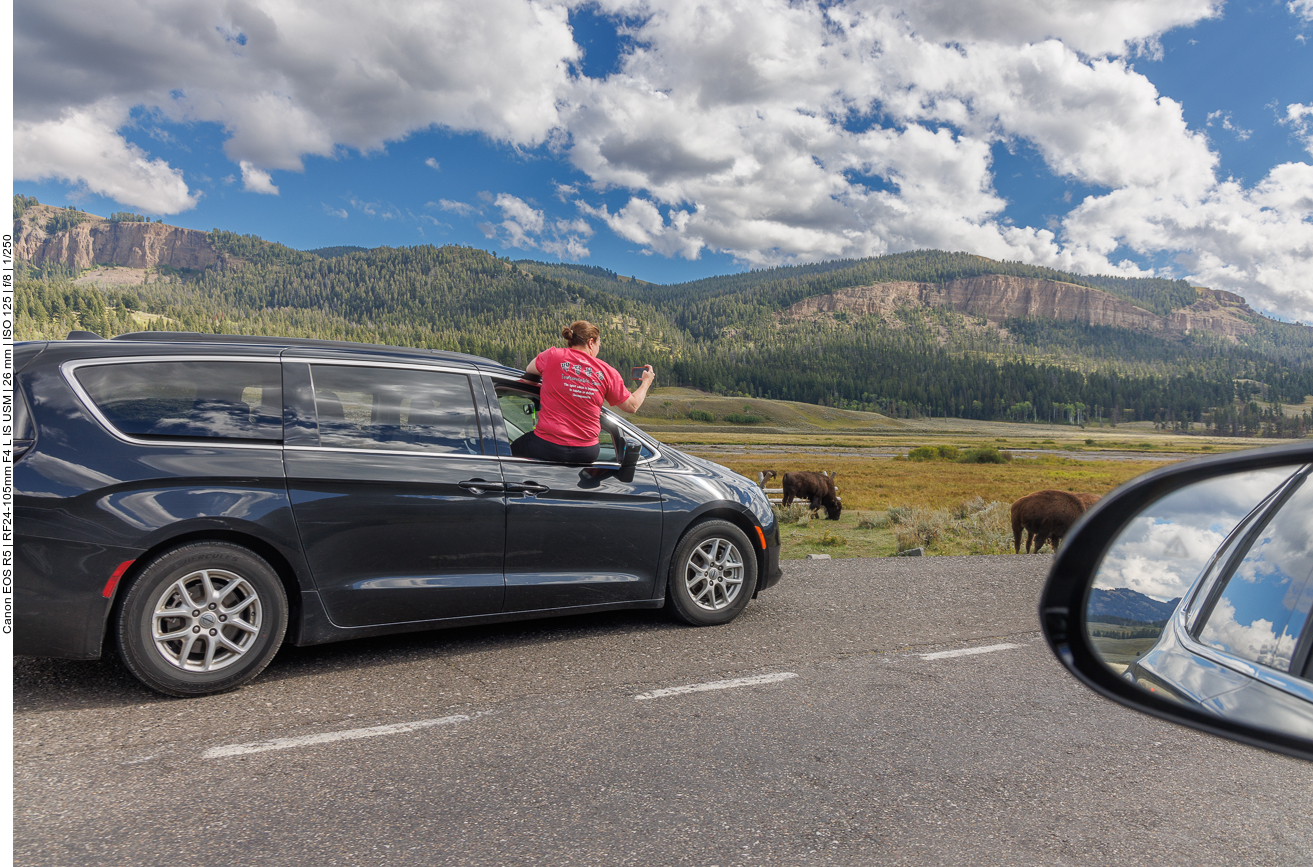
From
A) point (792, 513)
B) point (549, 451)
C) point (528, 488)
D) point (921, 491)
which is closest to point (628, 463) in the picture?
point (549, 451)

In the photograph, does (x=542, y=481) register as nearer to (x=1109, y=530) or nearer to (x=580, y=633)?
(x=580, y=633)

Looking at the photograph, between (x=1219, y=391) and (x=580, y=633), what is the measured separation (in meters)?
234

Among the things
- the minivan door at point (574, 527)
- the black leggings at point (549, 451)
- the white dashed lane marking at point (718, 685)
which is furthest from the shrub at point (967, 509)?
the black leggings at point (549, 451)

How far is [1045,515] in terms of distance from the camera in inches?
482

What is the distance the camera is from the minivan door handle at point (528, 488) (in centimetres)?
503

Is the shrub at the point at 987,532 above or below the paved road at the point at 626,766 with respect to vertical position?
below

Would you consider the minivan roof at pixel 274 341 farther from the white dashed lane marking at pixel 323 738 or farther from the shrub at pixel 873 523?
the shrub at pixel 873 523

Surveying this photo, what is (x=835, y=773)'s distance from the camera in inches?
133

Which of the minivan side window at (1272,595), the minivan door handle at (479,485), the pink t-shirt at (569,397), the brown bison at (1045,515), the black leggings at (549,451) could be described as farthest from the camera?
the brown bison at (1045,515)

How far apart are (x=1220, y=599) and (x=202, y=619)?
4493 millimetres

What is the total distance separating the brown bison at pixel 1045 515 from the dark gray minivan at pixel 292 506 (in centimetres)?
874

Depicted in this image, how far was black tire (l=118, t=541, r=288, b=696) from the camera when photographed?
4008mm

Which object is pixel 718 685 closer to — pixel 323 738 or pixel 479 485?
pixel 479 485

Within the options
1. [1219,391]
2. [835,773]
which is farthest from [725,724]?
[1219,391]
